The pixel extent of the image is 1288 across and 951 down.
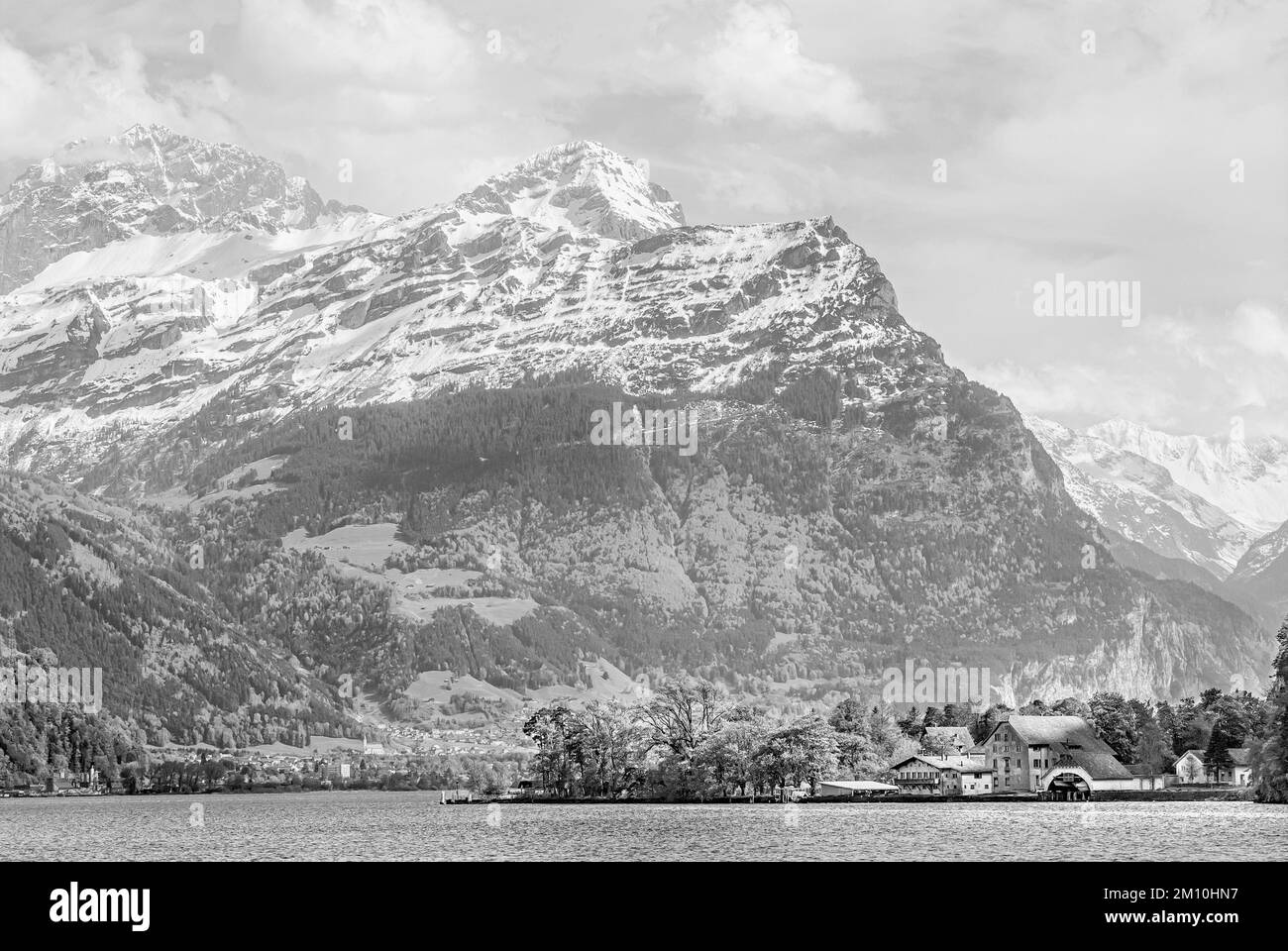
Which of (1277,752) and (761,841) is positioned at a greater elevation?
(1277,752)

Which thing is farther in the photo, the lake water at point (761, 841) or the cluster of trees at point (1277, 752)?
the cluster of trees at point (1277, 752)

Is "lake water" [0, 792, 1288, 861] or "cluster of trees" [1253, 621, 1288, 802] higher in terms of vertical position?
"cluster of trees" [1253, 621, 1288, 802]

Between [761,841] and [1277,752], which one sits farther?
[1277,752]

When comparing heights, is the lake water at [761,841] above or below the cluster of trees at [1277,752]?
below

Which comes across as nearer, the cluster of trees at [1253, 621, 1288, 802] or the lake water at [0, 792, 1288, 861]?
the lake water at [0, 792, 1288, 861]
